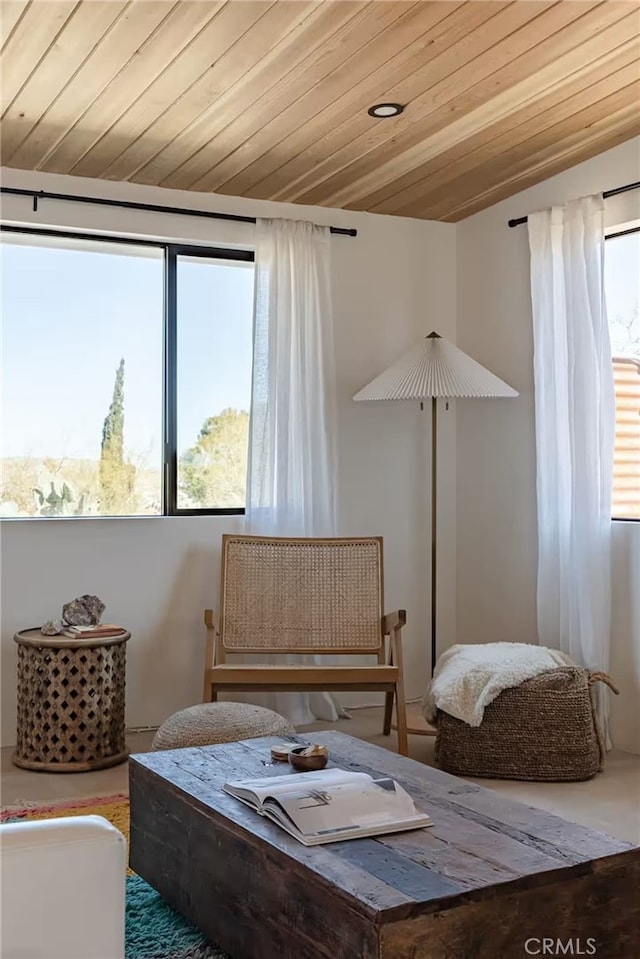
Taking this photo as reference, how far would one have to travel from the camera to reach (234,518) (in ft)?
14.9

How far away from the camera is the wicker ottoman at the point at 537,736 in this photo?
356 cm

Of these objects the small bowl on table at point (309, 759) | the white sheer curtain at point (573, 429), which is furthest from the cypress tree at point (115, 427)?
the small bowl on table at point (309, 759)

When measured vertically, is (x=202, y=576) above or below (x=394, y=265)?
below

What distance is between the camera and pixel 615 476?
4121 millimetres

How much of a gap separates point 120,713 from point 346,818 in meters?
2.10

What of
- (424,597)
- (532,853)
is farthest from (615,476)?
(532,853)

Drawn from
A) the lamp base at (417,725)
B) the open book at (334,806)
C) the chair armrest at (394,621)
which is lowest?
the lamp base at (417,725)

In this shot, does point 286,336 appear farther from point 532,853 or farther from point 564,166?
point 532,853

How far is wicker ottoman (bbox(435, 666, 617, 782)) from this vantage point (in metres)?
3.56

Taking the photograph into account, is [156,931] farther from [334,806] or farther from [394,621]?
[394,621]

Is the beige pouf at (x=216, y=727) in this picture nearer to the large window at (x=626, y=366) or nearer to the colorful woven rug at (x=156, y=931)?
the colorful woven rug at (x=156, y=931)

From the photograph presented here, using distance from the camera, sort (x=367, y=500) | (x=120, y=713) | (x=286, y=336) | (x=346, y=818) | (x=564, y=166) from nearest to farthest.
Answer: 1. (x=346, y=818)
2. (x=120, y=713)
3. (x=564, y=166)
4. (x=286, y=336)
5. (x=367, y=500)

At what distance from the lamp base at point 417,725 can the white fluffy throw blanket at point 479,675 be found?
0.28 metres

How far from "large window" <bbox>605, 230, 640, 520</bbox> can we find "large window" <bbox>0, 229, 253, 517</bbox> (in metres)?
1.64
